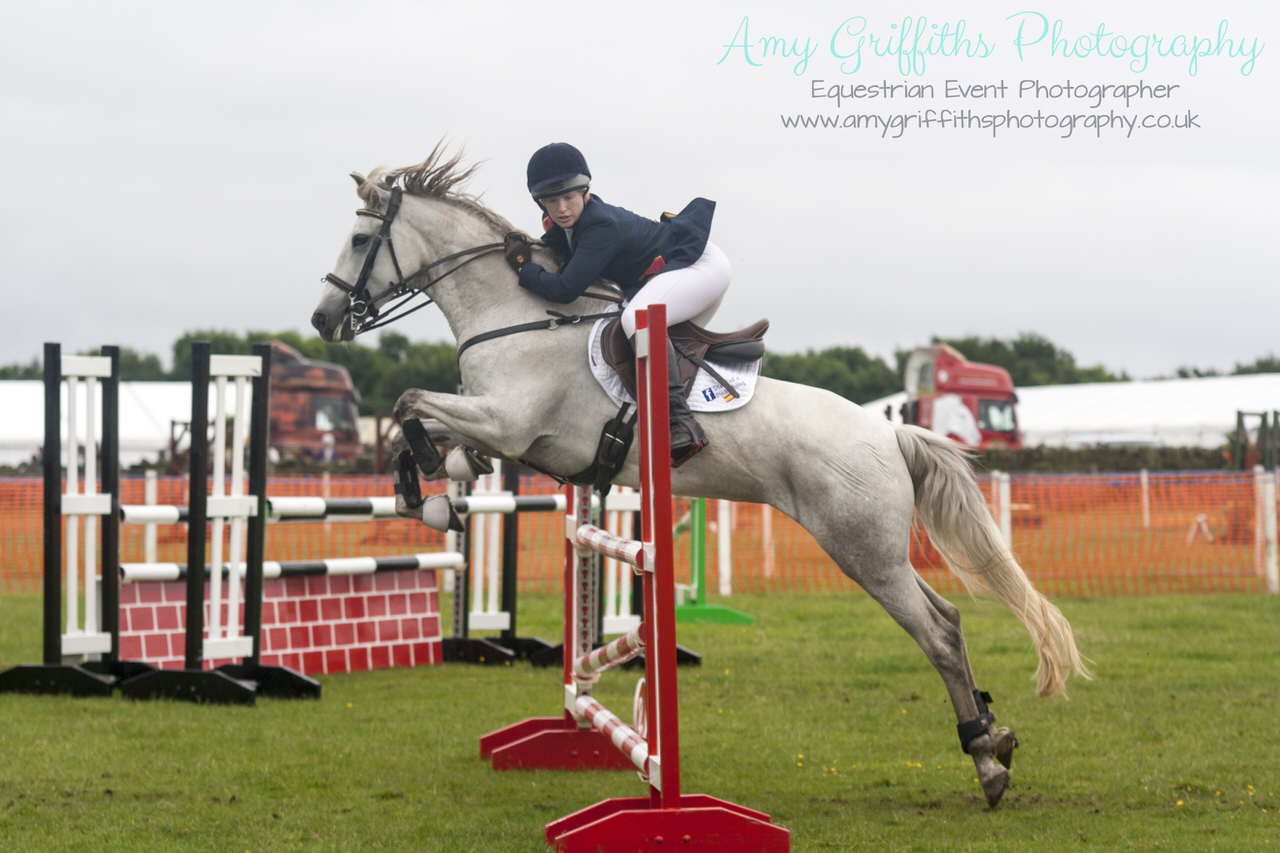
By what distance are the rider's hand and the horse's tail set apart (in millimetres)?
1502

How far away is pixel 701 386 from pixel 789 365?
59.7 metres

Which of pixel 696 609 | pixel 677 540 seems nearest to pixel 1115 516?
pixel 677 540

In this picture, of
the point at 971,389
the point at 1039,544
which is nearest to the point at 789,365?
the point at 971,389

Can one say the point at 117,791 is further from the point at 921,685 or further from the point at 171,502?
the point at 171,502

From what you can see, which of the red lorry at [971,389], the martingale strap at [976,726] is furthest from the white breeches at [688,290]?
the red lorry at [971,389]

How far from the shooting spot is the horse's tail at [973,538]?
425 centimetres

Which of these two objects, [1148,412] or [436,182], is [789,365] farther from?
[436,182]

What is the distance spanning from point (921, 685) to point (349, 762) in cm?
336

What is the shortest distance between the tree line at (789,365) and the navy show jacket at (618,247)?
53.6 meters

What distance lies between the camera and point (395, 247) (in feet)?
13.7

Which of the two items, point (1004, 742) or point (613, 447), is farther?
point (1004, 742)

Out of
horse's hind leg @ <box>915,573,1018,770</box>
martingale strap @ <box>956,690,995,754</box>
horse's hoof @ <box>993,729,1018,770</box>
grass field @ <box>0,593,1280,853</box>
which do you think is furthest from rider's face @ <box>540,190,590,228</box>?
horse's hoof @ <box>993,729,1018,770</box>

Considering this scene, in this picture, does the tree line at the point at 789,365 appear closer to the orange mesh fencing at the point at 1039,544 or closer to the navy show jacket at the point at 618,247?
the orange mesh fencing at the point at 1039,544

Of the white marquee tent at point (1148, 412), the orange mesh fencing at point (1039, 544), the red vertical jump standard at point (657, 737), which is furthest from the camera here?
the white marquee tent at point (1148, 412)
